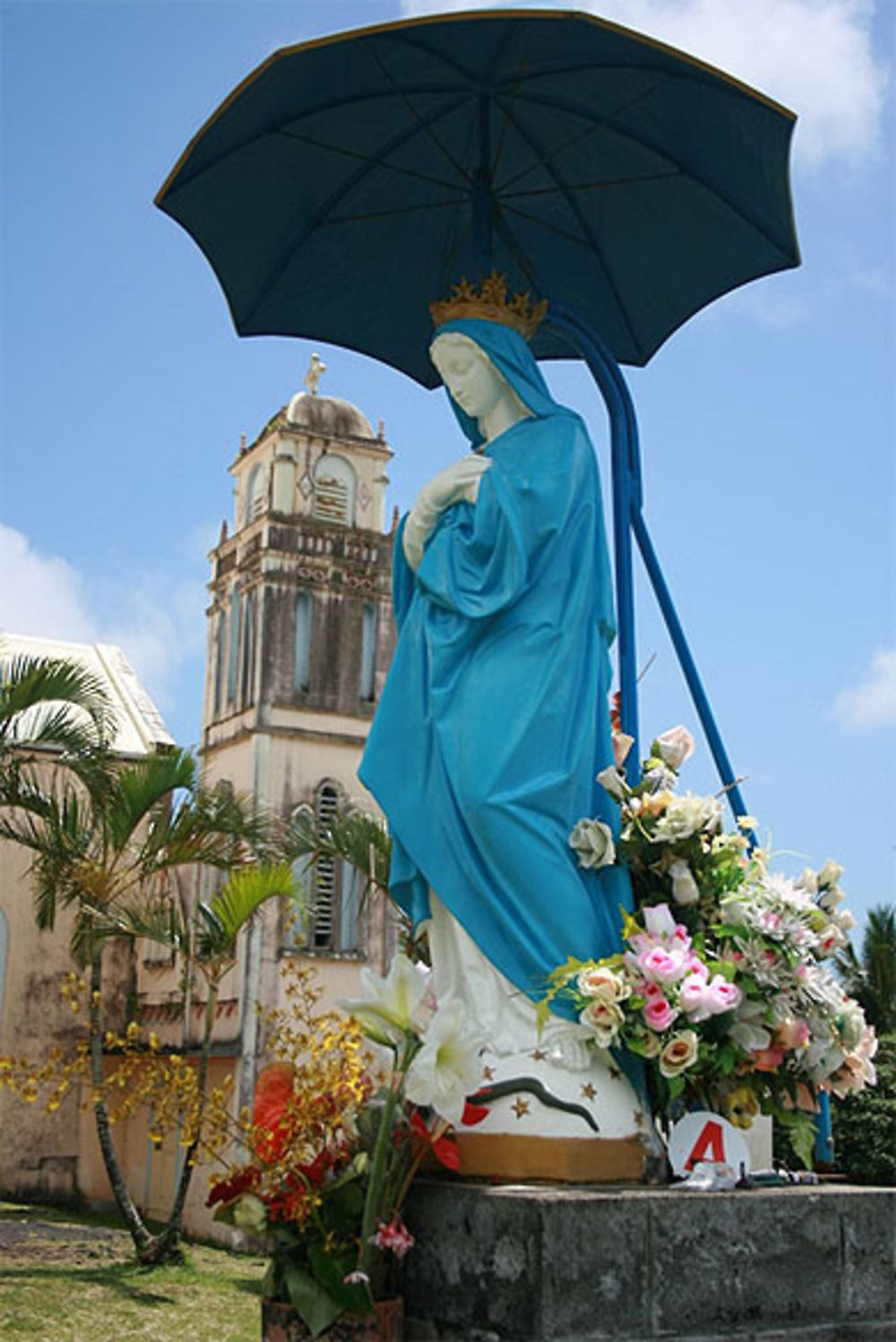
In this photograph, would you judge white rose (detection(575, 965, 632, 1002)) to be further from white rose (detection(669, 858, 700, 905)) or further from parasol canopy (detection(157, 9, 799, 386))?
parasol canopy (detection(157, 9, 799, 386))

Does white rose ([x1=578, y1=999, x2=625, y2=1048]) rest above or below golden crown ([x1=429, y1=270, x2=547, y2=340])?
below

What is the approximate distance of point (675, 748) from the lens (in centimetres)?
491

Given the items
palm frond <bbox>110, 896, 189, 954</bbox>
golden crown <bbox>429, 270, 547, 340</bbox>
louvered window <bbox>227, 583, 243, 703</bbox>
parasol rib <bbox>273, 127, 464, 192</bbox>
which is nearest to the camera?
golden crown <bbox>429, 270, 547, 340</bbox>

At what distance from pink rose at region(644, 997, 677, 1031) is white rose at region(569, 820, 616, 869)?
48cm

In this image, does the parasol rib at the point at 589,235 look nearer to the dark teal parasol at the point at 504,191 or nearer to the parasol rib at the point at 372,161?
the dark teal parasol at the point at 504,191

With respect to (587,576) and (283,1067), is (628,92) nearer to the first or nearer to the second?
(587,576)

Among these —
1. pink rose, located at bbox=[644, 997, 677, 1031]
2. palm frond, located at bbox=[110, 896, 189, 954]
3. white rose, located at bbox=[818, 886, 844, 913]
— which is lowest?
pink rose, located at bbox=[644, 997, 677, 1031]

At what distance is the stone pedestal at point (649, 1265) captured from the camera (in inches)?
141

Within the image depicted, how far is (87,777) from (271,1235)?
30.0ft

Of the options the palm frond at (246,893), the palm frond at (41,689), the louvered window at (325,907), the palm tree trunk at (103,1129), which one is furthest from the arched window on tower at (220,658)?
A: the palm frond at (41,689)

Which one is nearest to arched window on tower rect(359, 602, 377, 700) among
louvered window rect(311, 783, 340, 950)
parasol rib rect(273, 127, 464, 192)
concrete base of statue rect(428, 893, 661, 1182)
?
louvered window rect(311, 783, 340, 950)

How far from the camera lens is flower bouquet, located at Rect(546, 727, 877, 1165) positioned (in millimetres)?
4102

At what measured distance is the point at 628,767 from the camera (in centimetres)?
497

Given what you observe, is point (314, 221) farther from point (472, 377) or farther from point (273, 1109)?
point (273, 1109)
